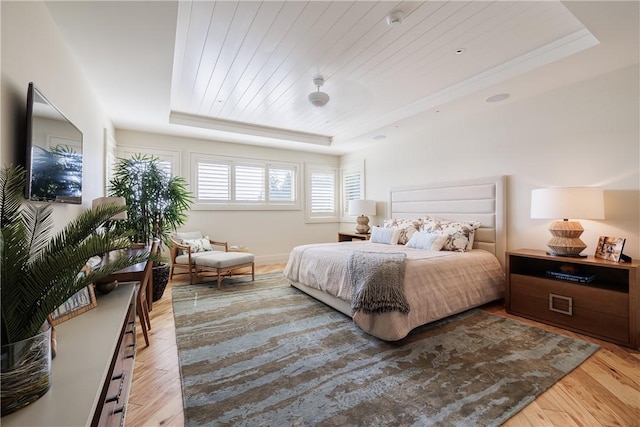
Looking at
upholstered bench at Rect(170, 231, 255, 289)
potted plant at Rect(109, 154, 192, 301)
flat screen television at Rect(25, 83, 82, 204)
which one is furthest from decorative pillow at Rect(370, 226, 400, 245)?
flat screen television at Rect(25, 83, 82, 204)

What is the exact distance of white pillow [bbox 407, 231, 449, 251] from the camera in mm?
3506

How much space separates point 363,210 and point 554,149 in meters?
2.97

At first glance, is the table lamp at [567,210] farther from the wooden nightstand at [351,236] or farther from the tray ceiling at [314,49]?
the wooden nightstand at [351,236]

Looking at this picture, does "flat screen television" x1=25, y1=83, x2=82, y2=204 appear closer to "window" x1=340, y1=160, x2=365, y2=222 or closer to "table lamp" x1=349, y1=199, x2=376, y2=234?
"table lamp" x1=349, y1=199, x2=376, y2=234

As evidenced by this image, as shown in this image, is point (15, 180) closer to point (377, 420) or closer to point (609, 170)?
point (377, 420)

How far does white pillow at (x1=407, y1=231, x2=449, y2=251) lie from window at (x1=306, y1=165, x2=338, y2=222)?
2865mm

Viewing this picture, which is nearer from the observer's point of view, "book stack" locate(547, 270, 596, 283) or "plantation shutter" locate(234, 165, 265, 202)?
"book stack" locate(547, 270, 596, 283)

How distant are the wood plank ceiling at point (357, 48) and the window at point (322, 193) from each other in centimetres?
264

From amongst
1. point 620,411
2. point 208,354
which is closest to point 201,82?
point 208,354

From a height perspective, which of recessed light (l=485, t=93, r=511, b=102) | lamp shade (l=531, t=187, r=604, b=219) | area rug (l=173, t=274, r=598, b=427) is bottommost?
area rug (l=173, t=274, r=598, b=427)

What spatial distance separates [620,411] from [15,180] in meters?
3.09

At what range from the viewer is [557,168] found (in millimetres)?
3113

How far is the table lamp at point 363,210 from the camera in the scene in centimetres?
541

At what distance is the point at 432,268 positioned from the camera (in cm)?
271
